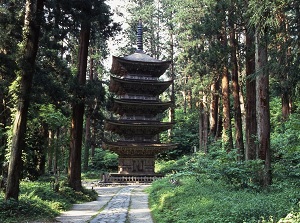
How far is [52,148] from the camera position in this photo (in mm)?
18359

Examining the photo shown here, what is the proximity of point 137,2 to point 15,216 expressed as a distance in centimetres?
4213

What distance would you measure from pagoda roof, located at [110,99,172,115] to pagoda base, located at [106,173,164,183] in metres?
5.54

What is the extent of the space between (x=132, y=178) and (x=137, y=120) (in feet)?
16.7

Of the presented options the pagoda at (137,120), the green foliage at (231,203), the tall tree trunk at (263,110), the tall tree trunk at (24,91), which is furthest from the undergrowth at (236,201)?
the pagoda at (137,120)

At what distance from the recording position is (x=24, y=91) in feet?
28.8

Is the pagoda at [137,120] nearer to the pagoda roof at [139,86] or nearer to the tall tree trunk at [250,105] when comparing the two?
the pagoda roof at [139,86]

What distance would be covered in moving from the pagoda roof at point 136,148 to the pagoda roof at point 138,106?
10.1 feet

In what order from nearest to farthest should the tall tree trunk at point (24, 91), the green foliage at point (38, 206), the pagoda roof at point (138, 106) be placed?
the green foliage at point (38, 206) → the tall tree trunk at point (24, 91) → the pagoda roof at point (138, 106)

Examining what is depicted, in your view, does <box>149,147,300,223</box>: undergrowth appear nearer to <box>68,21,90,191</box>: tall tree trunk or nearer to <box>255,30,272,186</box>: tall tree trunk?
<box>255,30,272,186</box>: tall tree trunk

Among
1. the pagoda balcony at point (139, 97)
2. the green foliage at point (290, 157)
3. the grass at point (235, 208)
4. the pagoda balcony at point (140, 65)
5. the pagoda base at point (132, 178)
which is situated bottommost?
the pagoda base at point (132, 178)

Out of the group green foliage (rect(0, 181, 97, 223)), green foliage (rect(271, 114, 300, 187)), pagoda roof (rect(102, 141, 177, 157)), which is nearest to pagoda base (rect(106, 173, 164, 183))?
pagoda roof (rect(102, 141, 177, 157))

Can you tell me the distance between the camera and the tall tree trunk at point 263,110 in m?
9.50

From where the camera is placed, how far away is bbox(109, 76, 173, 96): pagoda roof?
2734cm

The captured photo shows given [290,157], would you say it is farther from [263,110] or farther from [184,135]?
[184,135]
